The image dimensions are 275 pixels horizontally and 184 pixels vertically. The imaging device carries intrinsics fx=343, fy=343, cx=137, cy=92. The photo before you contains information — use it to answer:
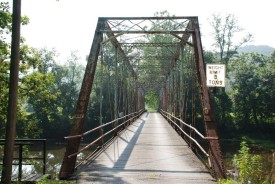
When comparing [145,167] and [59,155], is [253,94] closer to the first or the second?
[59,155]

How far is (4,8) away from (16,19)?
8576 millimetres

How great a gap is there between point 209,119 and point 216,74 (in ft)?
4.22

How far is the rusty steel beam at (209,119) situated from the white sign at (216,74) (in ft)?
3.51

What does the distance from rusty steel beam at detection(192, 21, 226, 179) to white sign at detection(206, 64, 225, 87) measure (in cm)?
107

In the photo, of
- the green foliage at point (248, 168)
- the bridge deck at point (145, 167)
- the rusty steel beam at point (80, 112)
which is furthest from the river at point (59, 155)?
the green foliage at point (248, 168)

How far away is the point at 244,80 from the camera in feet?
157

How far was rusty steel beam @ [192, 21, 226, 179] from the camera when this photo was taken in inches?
293

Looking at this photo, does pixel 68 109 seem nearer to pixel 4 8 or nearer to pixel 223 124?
pixel 223 124

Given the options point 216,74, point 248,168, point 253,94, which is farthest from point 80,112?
point 253,94

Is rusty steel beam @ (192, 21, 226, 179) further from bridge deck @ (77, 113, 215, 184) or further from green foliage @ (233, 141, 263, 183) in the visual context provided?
green foliage @ (233, 141, 263, 183)

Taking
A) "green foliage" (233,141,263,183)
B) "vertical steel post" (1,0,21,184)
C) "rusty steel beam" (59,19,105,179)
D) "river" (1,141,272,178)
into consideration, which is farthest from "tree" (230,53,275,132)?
"vertical steel post" (1,0,21,184)

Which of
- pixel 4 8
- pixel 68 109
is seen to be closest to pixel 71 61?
pixel 68 109

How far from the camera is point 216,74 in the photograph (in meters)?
7.73

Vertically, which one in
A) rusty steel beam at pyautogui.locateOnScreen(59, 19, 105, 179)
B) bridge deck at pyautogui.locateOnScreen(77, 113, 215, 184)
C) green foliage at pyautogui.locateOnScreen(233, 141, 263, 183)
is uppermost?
rusty steel beam at pyautogui.locateOnScreen(59, 19, 105, 179)
